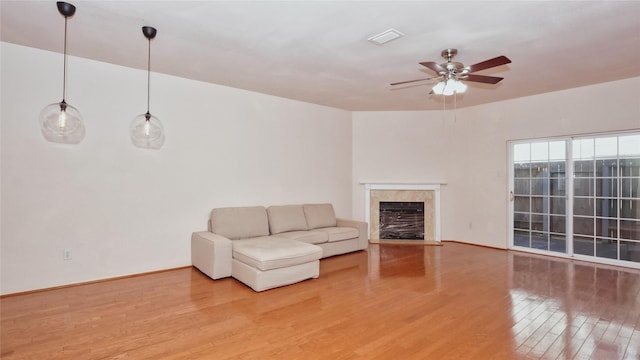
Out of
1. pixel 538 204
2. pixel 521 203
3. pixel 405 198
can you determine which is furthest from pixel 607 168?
pixel 405 198

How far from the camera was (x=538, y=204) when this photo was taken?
18.1 ft

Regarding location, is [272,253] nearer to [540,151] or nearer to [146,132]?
[146,132]

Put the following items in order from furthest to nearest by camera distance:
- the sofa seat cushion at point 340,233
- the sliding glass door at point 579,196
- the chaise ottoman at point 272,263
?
the sofa seat cushion at point 340,233, the sliding glass door at point 579,196, the chaise ottoman at point 272,263

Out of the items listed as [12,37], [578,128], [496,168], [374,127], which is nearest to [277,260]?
[12,37]

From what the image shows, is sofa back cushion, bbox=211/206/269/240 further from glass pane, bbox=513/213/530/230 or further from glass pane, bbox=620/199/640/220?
glass pane, bbox=620/199/640/220

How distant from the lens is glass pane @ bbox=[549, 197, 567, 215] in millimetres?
5234

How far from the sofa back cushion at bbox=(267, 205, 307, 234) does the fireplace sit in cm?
198

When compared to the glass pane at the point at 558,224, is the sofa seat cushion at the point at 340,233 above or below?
below

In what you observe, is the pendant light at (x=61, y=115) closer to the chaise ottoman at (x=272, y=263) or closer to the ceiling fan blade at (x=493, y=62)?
the chaise ottoman at (x=272, y=263)

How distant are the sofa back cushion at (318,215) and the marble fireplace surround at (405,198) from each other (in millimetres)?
1102

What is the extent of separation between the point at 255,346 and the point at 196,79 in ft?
12.0

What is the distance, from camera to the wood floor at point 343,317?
2367mm

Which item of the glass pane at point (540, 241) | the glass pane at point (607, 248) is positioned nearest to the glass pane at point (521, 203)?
the glass pane at point (540, 241)

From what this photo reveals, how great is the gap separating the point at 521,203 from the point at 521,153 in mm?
897
